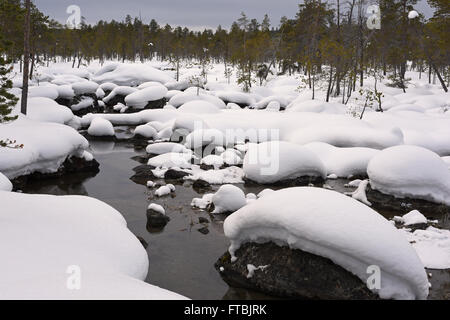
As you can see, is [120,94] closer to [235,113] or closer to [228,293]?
[235,113]

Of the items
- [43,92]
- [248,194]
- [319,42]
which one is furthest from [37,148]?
[319,42]

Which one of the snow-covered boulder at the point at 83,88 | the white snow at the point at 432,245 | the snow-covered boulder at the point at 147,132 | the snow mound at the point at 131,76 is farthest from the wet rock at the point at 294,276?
the snow mound at the point at 131,76

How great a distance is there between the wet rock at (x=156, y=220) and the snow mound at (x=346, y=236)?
3992mm

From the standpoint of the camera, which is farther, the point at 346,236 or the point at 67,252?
the point at 346,236

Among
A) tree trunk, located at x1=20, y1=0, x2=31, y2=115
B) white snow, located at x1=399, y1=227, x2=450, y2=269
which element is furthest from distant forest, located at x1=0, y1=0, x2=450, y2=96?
white snow, located at x1=399, y1=227, x2=450, y2=269

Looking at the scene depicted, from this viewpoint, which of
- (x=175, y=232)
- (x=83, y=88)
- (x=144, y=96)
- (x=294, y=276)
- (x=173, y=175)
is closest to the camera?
(x=294, y=276)

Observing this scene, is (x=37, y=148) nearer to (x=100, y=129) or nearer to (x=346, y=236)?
(x=100, y=129)

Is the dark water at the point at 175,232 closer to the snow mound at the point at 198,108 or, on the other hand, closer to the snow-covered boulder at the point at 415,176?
the snow-covered boulder at the point at 415,176

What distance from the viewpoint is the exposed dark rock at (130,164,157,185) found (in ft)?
49.2

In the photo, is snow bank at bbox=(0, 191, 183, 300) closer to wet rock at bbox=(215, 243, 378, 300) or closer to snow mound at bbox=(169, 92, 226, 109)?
wet rock at bbox=(215, 243, 378, 300)

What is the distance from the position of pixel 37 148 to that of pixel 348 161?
12.7 meters

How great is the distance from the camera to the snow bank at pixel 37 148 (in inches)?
513

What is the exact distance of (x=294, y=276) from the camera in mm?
7121

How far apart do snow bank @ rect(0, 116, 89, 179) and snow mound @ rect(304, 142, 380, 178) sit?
11044 mm
